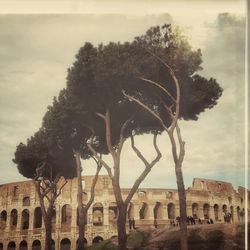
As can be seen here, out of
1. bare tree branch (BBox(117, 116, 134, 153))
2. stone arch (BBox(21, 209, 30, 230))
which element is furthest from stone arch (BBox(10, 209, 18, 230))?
bare tree branch (BBox(117, 116, 134, 153))

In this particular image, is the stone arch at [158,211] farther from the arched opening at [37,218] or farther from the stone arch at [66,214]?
the arched opening at [37,218]

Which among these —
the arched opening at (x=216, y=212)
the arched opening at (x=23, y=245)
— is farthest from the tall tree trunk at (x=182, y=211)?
the arched opening at (x=23, y=245)

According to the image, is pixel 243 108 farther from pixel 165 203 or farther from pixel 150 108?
pixel 165 203

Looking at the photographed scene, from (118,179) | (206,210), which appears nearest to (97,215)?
(206,210)

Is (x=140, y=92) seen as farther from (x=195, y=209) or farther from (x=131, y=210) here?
(x=195, y=209)

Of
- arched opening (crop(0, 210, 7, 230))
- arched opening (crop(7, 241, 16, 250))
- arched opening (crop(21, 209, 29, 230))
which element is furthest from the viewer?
arched opening (crop(21, 209, 29, 230))

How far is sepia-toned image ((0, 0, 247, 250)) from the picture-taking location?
909cm

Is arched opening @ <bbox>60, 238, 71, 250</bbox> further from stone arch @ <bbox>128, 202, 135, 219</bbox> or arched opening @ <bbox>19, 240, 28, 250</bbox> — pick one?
stone arch @ <bbox>128, 202, 135, 219</bbox>

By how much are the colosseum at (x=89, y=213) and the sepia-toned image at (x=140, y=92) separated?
9445mm

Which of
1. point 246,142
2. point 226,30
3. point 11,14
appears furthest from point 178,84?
point 11,14

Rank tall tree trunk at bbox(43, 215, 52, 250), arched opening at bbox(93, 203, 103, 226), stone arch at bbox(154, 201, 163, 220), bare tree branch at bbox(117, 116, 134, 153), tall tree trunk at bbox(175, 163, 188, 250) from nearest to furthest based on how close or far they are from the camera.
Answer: tall tree trunk at bbox(175, 163, 188, 250)
bare tree branch at bbox(117, 116, 134, 153)
tall tree trunk at bbox(43, 215, 52, 250)
stone arch at bbox(154, 201, 163, 220)
arched opening at bbox(93, 203, 103, 226)

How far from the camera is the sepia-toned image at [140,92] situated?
9.09m

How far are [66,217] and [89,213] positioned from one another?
200cm

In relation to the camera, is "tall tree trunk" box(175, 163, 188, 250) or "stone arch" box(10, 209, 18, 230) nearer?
"tall tree trunk" box(175, 163, 188, 250)
